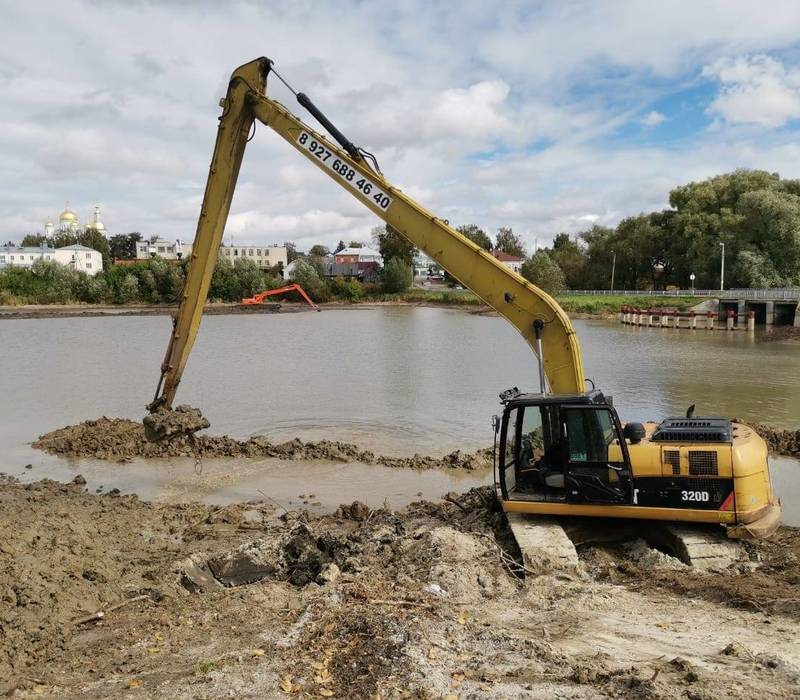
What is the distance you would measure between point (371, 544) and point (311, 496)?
3983 millimetres

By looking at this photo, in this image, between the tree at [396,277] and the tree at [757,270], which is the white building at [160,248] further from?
the tree at [757,270]

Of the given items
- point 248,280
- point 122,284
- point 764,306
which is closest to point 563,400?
point 764,306

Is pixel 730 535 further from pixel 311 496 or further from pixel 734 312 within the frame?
pixel 734 312

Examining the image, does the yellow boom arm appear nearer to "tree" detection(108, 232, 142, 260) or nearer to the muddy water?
the muddy water

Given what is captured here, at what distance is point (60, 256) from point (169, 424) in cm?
11711

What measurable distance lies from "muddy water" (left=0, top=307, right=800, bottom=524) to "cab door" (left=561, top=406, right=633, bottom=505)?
4.37 meters

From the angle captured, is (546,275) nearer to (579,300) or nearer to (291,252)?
(579,300)

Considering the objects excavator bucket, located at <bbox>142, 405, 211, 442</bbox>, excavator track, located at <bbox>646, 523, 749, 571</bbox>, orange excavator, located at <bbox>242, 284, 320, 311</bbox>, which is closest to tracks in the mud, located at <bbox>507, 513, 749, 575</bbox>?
excavator track, located at <bbox>646, 523, 749, 571</bbox>

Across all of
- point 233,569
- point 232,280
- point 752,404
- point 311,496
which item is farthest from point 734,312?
point 232,280

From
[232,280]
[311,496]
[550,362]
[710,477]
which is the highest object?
[232,280]

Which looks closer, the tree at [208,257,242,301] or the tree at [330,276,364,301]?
the tree at [208,257,242,301]

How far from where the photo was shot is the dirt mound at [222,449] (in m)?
13.7

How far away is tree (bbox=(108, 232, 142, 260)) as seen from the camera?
138750 millimetres

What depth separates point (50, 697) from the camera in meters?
5.03
